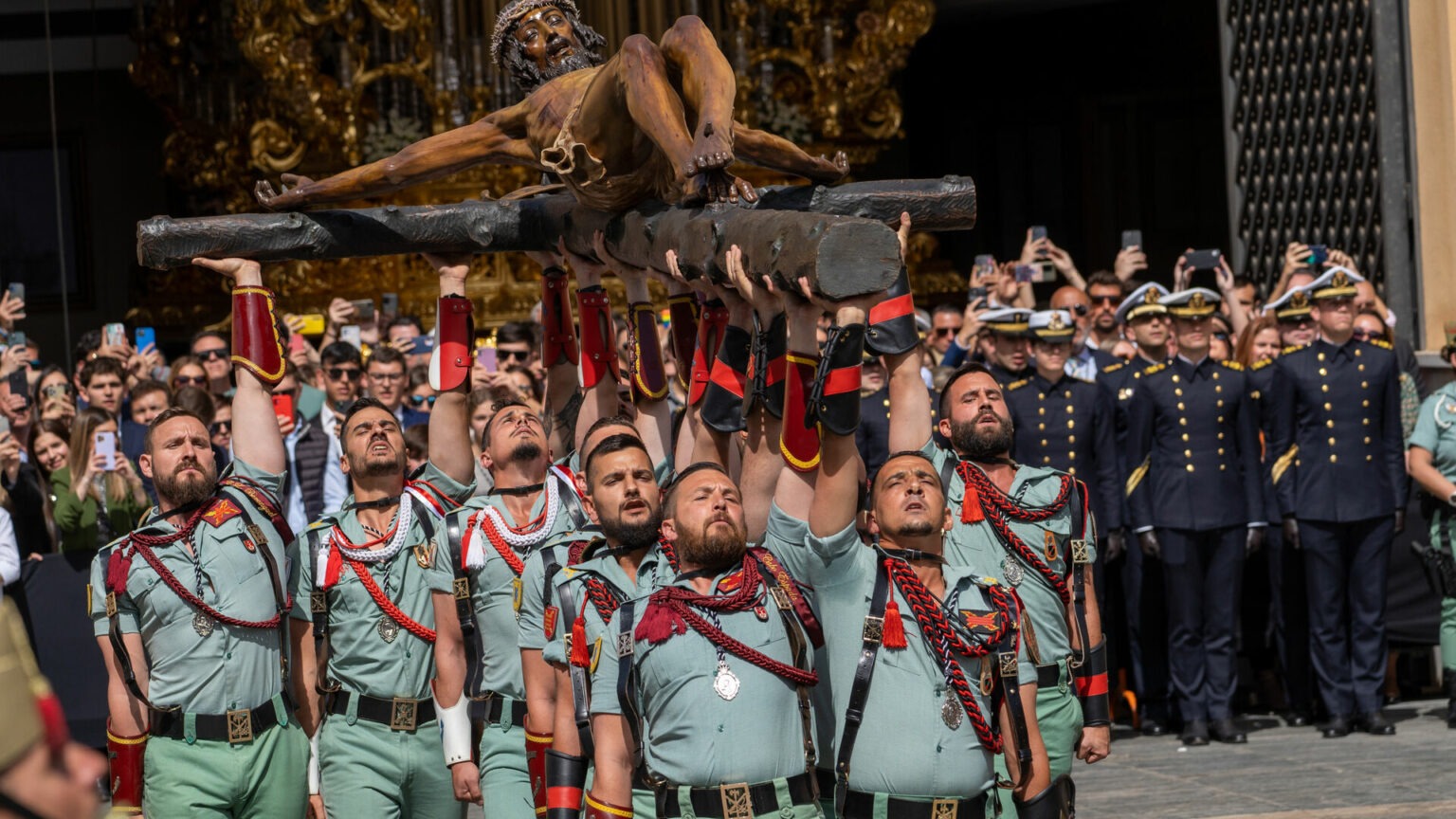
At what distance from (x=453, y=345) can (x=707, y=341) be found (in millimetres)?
1183

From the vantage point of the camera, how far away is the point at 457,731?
20.3 ft

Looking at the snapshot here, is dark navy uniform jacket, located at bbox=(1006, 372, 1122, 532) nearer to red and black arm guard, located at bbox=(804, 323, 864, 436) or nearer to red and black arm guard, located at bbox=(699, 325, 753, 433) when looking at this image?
red and black arm guard, located at bbox=(699, 325, 753, 433)

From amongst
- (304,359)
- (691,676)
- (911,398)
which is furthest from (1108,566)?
(691,676)

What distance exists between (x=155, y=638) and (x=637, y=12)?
404 inches

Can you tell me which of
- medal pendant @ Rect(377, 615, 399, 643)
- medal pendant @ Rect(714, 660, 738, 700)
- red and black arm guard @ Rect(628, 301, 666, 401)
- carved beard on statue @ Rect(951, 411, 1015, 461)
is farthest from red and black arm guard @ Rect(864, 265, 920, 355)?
medal pendant @ Rect(377, 615, 399, 643)

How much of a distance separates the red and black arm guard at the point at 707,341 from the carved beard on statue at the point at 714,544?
0.65m

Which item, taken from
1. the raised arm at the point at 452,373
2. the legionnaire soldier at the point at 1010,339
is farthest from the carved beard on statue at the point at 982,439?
the legionnaire soldier at the point at 1010,339

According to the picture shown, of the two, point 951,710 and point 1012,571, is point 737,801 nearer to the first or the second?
point 951,710

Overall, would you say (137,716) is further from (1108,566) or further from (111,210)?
(111,210)

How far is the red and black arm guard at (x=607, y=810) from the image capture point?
4.76 meters

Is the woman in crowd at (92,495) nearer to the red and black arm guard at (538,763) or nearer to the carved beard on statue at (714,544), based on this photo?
the red and black arm guard at (538,763)

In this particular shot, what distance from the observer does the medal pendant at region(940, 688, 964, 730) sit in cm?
490

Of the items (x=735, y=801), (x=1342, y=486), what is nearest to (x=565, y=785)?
(x=735, y=801)

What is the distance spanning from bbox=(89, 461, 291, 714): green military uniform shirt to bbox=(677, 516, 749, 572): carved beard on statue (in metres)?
1.85
